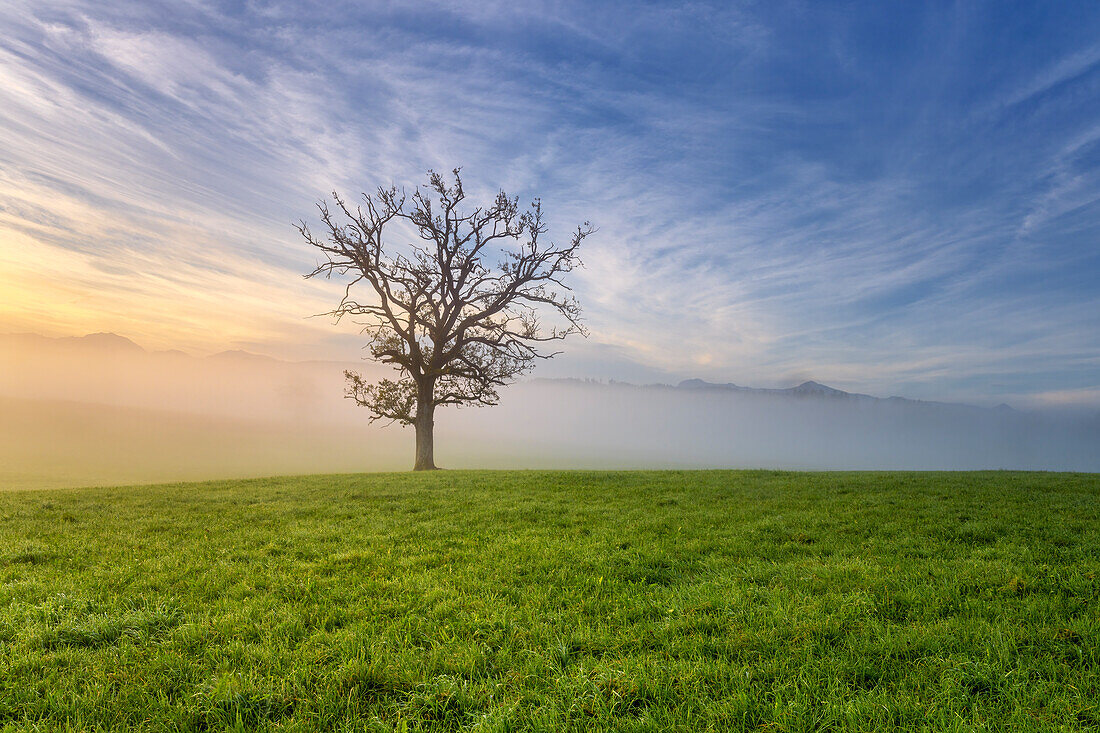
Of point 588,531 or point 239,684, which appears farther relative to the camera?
point 588,531

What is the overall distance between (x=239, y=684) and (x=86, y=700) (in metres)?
1.37

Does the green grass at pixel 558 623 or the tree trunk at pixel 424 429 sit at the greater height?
the tree trunk at pixel 424 429

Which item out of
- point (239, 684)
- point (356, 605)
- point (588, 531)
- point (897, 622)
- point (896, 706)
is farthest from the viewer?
point (588, 531)

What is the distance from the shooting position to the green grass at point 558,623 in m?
4.66

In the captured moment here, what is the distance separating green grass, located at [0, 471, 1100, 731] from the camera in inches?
183

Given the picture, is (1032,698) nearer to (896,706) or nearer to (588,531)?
(896,706)

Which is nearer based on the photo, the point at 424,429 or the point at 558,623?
the point at 558,623

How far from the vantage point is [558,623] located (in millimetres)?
6418

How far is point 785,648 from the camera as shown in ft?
18.5

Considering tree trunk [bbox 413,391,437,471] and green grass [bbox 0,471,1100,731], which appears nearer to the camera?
green grass [bbox 0,471,1100,731]

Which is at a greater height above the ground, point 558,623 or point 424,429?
point 424,429

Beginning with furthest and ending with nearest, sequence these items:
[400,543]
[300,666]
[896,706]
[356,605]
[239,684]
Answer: [400,543] < [356,605] < [300,666] < [239,684] < [896,706]

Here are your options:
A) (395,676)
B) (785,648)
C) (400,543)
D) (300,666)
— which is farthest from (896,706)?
(400,543)

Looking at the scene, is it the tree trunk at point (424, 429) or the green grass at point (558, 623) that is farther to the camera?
the tree trunk at point (424, 429)
